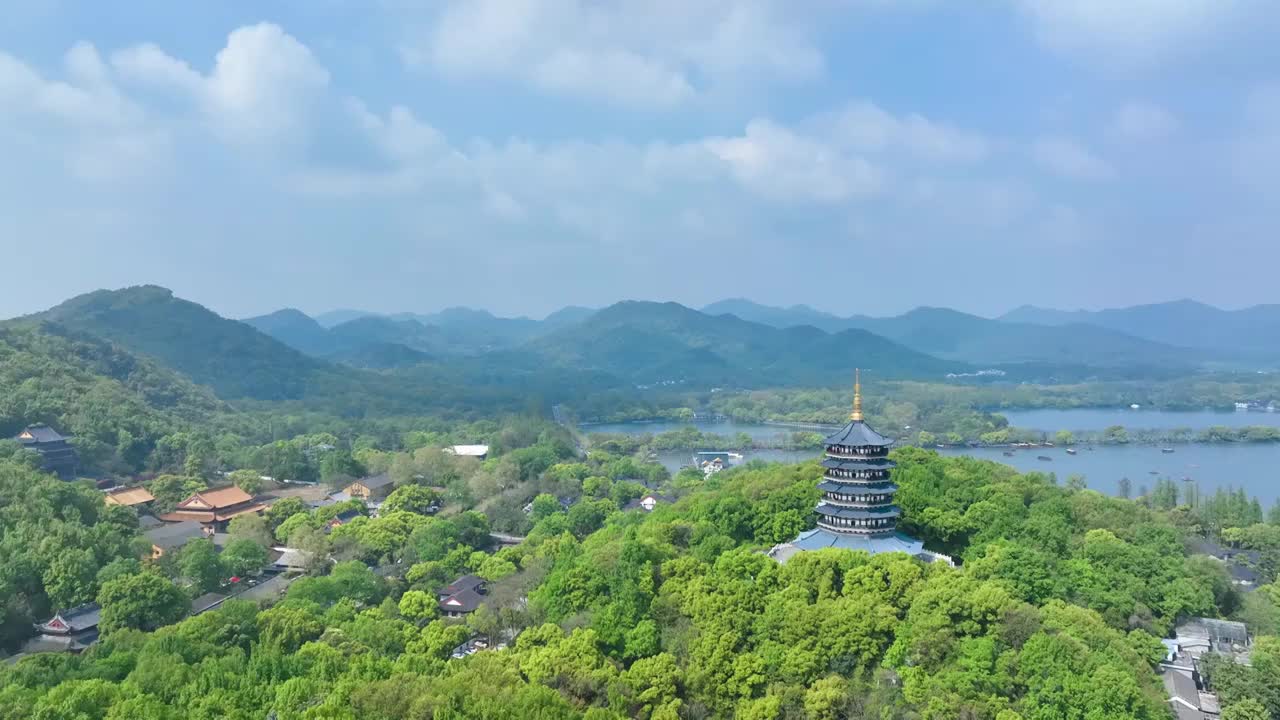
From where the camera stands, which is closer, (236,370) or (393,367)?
(236,370)

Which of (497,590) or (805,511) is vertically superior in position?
(805,511)

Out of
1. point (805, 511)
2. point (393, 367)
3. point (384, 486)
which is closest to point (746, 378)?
point (393, 367)

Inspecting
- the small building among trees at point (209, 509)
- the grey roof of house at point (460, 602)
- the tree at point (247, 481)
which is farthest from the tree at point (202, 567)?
the tree at point (247, 481)

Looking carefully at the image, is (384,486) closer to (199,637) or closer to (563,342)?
(199,637)

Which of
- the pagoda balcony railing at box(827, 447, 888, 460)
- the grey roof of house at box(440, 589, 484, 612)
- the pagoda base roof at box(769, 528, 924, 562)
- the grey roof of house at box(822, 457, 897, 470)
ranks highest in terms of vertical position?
the pagoda balcony railing at box(827, 447, 888, 460)

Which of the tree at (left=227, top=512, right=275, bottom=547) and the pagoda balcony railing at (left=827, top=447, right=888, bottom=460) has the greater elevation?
the pagoda balcony railing at (left=827, top=447, right=888, bottom=460)

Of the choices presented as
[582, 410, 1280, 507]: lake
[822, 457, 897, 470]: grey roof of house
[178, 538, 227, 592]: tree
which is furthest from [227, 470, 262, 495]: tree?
[582, 410, 1280, 507]: lake

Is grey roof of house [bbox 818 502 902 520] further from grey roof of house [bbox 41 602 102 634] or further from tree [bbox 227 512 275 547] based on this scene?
tree [bbox 227 512 275 547]

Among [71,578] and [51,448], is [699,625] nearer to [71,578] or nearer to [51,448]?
[71,578]
